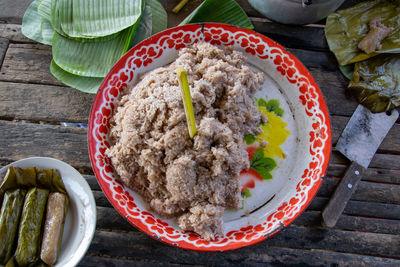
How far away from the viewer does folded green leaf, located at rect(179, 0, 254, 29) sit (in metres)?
2.56

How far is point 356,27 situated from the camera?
2.80m

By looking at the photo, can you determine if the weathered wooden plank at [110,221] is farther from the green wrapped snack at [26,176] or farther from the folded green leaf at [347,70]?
the folded green leaf at [347,70]

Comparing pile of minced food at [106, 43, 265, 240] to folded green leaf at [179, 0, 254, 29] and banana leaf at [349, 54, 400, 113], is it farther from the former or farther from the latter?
banana leaf at [349, 54, 400, 113]

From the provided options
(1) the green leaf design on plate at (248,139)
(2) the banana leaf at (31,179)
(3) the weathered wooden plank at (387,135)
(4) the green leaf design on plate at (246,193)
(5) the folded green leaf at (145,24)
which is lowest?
(4) the green leaf design on plate at (246,193)

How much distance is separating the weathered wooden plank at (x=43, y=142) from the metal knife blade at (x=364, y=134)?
224cm

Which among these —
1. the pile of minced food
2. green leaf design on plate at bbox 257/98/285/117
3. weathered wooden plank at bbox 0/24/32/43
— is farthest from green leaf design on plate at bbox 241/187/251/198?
weathered wooden plank at bbox 0/24/32/43

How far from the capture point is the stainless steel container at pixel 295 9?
7.97 feet

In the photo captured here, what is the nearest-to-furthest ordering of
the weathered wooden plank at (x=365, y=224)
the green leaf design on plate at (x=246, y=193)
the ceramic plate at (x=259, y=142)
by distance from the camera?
the ceramic plate at (x=259, y=142) → the green leaf design on plate at (x=246, y=193) → the weathered wooden plank at (x=365, y=224)

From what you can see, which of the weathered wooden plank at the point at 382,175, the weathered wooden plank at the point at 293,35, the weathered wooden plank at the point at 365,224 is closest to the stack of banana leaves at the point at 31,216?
the weathered wooden plank at the point at 365,224

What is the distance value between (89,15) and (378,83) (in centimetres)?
263

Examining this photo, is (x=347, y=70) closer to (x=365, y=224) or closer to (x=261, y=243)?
(x=365, y=224)

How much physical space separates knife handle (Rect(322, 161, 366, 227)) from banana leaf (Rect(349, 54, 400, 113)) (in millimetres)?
578

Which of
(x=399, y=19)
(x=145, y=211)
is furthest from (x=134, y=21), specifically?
(x=399, y=19)

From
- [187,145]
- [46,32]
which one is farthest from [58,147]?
[187,145]
